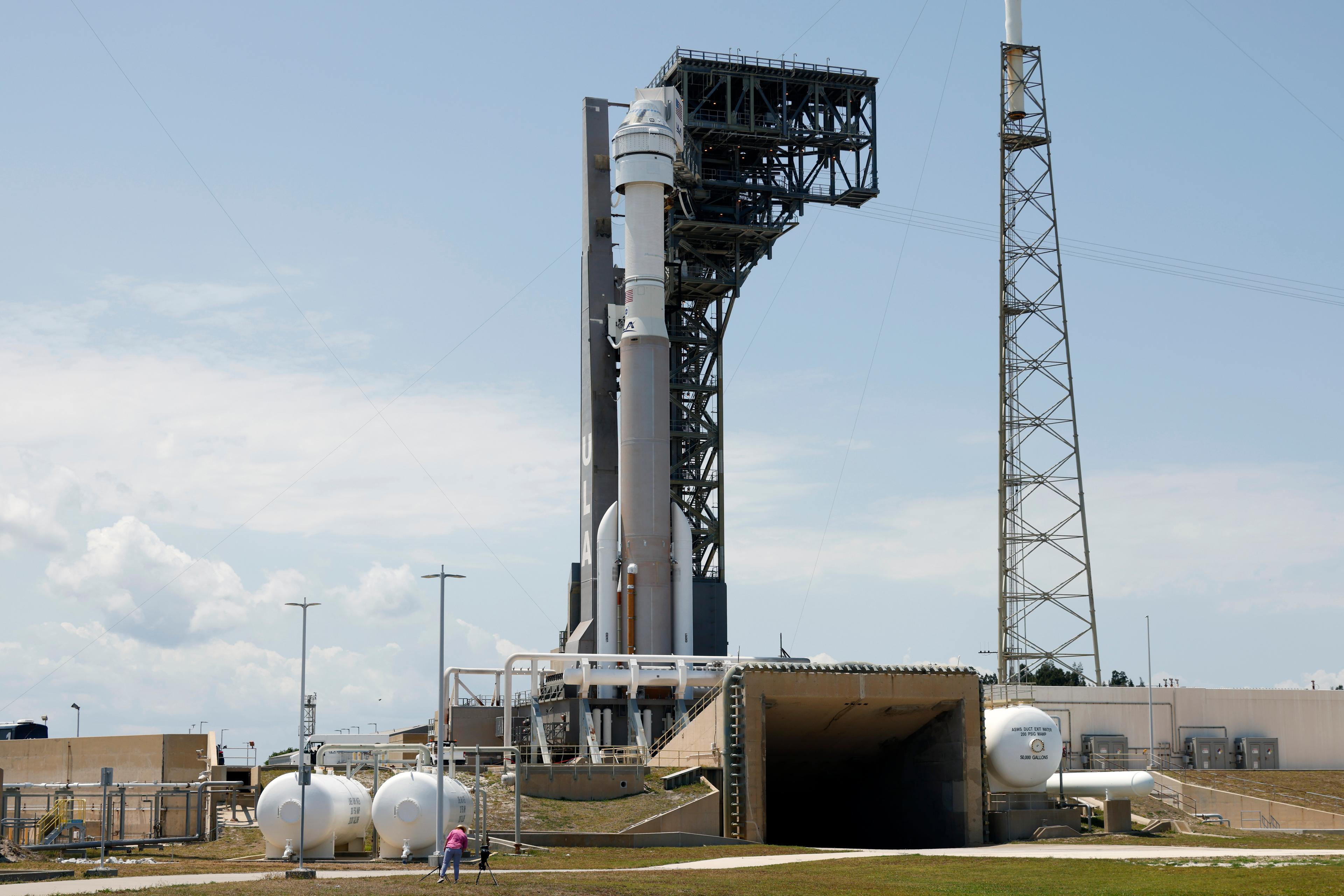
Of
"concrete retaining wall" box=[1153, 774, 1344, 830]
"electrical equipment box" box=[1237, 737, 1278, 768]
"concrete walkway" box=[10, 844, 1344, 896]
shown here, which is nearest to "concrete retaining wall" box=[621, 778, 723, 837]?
"concrete walkway" box=[10, 844, 1344, 896]

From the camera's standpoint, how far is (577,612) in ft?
237

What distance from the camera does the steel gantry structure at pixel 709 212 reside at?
2916 inches

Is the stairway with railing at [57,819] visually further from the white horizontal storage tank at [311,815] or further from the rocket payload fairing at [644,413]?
the rocket payload fairing at [644,413]

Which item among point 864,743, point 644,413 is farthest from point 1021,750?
point 644,413

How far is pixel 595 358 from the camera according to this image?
241 feet

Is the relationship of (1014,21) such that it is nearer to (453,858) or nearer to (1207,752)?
(1207,752)

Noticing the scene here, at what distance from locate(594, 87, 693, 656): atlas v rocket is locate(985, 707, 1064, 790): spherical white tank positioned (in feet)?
56.1

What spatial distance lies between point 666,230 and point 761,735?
34.1 m

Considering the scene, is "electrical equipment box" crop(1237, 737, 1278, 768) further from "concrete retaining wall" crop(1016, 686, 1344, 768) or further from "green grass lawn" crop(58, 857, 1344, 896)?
"green grass lawn" crop(58, 857, 1344, 896)

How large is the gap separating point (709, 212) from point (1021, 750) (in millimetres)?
35732

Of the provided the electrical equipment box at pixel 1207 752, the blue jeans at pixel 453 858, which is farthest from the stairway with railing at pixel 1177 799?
the blue jeans at pixel 453 858

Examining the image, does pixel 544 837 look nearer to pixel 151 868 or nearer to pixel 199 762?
pixel 151 868

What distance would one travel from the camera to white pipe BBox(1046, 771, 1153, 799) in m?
55.1

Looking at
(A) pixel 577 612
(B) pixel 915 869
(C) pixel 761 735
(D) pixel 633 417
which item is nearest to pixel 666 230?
(D) pixel 633 417
